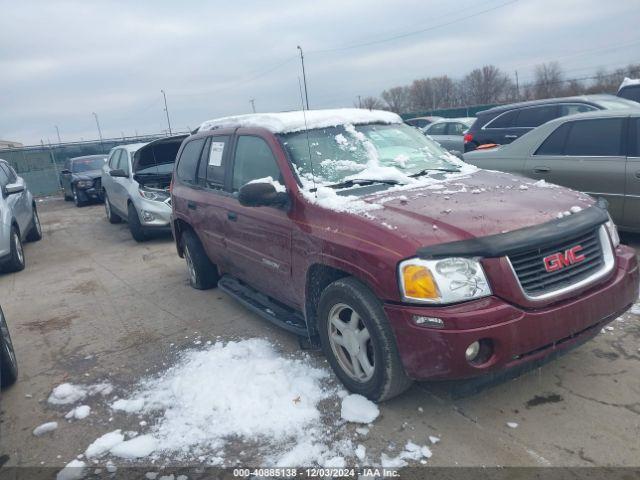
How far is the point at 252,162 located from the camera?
423cm

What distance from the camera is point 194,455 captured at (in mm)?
2859

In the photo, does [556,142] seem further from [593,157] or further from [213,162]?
[213,162]

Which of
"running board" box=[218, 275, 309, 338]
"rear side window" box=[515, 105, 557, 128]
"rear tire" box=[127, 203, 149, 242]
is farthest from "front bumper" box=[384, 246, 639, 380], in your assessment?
"rear side window" box=[515, 105, 557, 128]

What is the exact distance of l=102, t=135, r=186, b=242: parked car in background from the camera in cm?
857

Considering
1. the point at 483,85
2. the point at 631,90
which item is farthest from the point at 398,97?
the point at 631,90

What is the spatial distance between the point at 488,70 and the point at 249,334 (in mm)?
63188

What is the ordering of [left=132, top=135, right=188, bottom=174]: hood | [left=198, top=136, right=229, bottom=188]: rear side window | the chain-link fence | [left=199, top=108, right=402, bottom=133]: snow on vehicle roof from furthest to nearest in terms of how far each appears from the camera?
1. the chain-link fence
2. [left=132, top=135, right=188, bottom=174]: hood
3. [left=198, top=136, right=229, bottom=188]: rear side window
4. [left=199, top=108, right=402, bottom=133]: snow on vehicle roof

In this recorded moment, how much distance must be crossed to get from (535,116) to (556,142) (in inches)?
130

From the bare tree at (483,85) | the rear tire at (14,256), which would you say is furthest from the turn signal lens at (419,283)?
the bare tree at (483,85)

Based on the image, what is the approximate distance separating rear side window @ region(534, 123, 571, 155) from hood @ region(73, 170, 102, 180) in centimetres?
1287

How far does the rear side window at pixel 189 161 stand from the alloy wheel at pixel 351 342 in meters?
2.70

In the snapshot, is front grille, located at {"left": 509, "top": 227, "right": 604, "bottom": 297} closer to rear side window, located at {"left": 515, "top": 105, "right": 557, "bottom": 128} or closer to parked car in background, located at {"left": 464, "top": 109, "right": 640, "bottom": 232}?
parked car in background, located at {"left": 464, "top": 109, "right": 640, "bottom": 232}

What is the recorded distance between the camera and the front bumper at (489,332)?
261 centimetres

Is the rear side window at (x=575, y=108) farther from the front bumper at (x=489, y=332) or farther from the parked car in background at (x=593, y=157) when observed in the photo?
the front bumper at (x=489, y=332)
